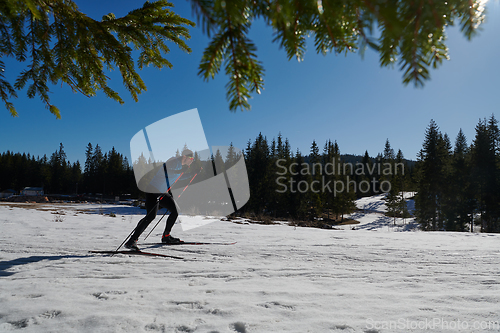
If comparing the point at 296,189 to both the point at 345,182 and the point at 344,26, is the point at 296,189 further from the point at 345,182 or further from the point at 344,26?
the point at 344,26

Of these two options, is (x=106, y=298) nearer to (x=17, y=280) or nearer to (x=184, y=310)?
(x=184, y=310)

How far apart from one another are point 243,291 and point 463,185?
129 feet

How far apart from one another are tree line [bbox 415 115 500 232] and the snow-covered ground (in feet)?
110

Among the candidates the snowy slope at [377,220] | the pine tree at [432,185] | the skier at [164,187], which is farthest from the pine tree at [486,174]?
the skier at [164,187]

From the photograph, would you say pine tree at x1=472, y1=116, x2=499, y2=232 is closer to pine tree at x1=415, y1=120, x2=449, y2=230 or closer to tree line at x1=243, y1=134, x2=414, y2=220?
pine tree at x1=415, y1=120, x2=449, y2=230

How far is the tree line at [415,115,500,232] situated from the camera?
27312mm

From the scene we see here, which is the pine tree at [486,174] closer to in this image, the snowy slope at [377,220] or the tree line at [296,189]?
the snowy slope at [377,220]

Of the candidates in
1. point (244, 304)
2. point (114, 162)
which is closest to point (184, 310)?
point (244, 304)

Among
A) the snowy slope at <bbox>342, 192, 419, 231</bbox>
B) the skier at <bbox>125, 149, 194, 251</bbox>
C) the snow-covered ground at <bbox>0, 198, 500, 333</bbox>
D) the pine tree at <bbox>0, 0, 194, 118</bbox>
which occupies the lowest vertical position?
the snowy slope at <bbox>342, 192, 419, 231</bbox>

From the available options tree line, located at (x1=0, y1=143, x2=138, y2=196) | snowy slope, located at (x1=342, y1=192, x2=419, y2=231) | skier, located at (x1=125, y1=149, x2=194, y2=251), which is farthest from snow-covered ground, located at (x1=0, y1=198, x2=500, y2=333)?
tree line, located at (x1=0, y1=143, x2=138, y2=196)

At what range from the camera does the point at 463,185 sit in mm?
29047

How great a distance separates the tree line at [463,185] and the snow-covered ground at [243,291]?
33.5 m

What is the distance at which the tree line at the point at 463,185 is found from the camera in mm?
27312

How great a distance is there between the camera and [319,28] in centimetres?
103
